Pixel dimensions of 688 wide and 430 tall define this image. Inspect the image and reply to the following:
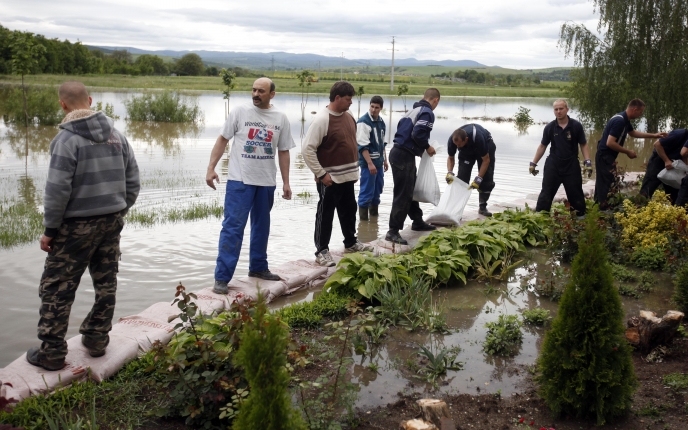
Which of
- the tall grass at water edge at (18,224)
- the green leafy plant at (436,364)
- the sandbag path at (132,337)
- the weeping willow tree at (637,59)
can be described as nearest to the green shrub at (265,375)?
the sandbag path at (132,337)

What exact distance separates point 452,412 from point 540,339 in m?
1.69

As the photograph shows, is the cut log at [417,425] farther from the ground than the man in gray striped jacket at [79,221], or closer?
closer

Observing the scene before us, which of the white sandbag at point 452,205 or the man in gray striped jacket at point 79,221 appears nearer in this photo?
the man in gray striped jacket at point 79,221

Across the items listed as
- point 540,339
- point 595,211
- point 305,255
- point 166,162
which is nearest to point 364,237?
point 305,255

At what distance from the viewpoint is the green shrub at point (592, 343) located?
141 inches

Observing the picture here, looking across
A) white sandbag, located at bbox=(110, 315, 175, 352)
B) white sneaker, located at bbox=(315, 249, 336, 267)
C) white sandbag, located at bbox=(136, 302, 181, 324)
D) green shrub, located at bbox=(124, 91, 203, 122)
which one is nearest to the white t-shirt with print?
white sneaker, located at bbox=(315, 249, 336, 267)

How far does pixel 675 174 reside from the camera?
958cm

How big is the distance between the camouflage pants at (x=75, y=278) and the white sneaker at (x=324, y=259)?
2937 mm

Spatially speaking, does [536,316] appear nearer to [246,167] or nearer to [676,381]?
[676,381]

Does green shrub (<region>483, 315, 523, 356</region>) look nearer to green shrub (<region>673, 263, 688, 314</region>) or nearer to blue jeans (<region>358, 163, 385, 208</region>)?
green shrub (<region>673, 263, 688, 314</region>)

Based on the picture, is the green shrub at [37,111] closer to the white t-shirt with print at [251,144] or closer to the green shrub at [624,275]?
the white t-shirt with print at [251,144]

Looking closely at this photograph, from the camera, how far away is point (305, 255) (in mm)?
8148

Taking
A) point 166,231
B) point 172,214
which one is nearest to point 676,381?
point 166,231

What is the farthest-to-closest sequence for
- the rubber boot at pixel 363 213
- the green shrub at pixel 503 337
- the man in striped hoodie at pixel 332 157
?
1. the rubber boot at pixel 363 213
2. the man in striped hoodie at pixel 332 157
3. the green shrub at pixel 503 337
